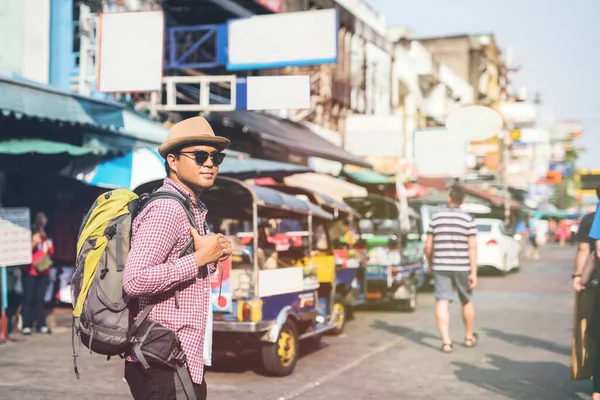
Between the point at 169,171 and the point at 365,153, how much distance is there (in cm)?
2357

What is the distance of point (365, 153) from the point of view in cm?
2712

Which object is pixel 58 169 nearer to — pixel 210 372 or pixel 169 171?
pixel 210 372

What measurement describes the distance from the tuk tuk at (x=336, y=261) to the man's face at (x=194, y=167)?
254 inches

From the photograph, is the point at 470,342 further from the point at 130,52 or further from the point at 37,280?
the point at 130,52

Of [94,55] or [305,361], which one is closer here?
[305,361]

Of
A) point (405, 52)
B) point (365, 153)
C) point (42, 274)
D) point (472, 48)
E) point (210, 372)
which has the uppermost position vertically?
point (472, 48)

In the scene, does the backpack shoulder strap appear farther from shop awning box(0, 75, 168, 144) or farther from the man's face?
shop awning box(0, 75, 168, 144)

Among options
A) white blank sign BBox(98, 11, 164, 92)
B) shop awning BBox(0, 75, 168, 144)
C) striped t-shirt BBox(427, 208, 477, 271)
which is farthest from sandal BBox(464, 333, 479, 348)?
shop awning BBox(0, 75, 168, 144)

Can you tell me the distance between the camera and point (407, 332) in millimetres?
12023

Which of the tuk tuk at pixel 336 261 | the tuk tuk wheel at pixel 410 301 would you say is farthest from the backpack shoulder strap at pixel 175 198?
the tuk tuk wheel at pixel 410 301

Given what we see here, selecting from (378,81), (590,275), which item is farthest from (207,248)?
(378,81)

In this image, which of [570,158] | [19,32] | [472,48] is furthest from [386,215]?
A: [570,158]

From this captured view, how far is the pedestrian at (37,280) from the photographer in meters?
11.2

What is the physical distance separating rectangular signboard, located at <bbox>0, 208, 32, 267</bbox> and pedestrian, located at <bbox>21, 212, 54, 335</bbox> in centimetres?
39
